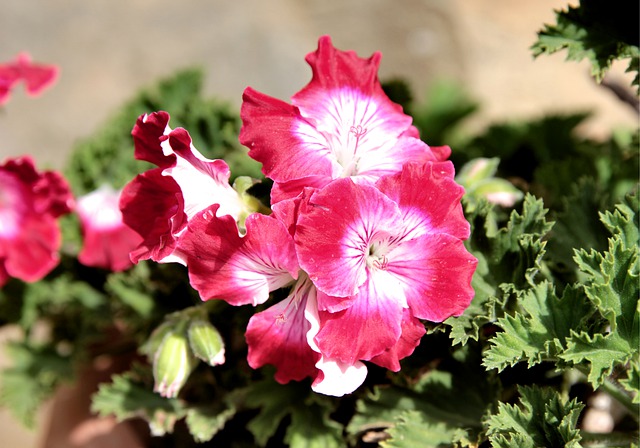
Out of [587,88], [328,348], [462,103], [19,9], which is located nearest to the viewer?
[328,348]

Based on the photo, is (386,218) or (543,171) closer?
(386,218)

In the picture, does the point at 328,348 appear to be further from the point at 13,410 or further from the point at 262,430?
the point at 13,410

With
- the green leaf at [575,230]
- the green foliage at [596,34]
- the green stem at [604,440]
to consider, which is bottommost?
the green stem at [604,440]

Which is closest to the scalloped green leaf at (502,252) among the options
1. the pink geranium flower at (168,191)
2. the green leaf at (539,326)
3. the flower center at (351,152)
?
the green leaf at (539,326)

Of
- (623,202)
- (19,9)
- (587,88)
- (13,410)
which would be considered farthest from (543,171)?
(19,9)

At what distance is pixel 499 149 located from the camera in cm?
119

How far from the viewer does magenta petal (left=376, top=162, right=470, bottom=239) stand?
1.95ft

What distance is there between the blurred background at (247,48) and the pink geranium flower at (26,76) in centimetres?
104

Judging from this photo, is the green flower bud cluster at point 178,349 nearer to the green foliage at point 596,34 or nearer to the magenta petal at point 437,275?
the magenta petal at point 437,275

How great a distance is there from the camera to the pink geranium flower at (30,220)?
890 millimetres

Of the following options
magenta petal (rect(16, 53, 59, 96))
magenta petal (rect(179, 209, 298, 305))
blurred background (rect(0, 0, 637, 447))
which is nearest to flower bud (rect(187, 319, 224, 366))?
magenta petal (rect(179, 209, 298, 305))

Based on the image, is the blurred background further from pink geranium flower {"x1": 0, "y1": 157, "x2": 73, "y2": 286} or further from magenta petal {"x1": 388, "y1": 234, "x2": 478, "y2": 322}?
magenta petal {"x1": 388, "y1": 234, "x2": 478, "y2": 322}

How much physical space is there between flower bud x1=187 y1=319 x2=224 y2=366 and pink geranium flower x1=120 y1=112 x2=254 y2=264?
111 millimetres

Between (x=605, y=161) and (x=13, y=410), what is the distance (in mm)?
931
